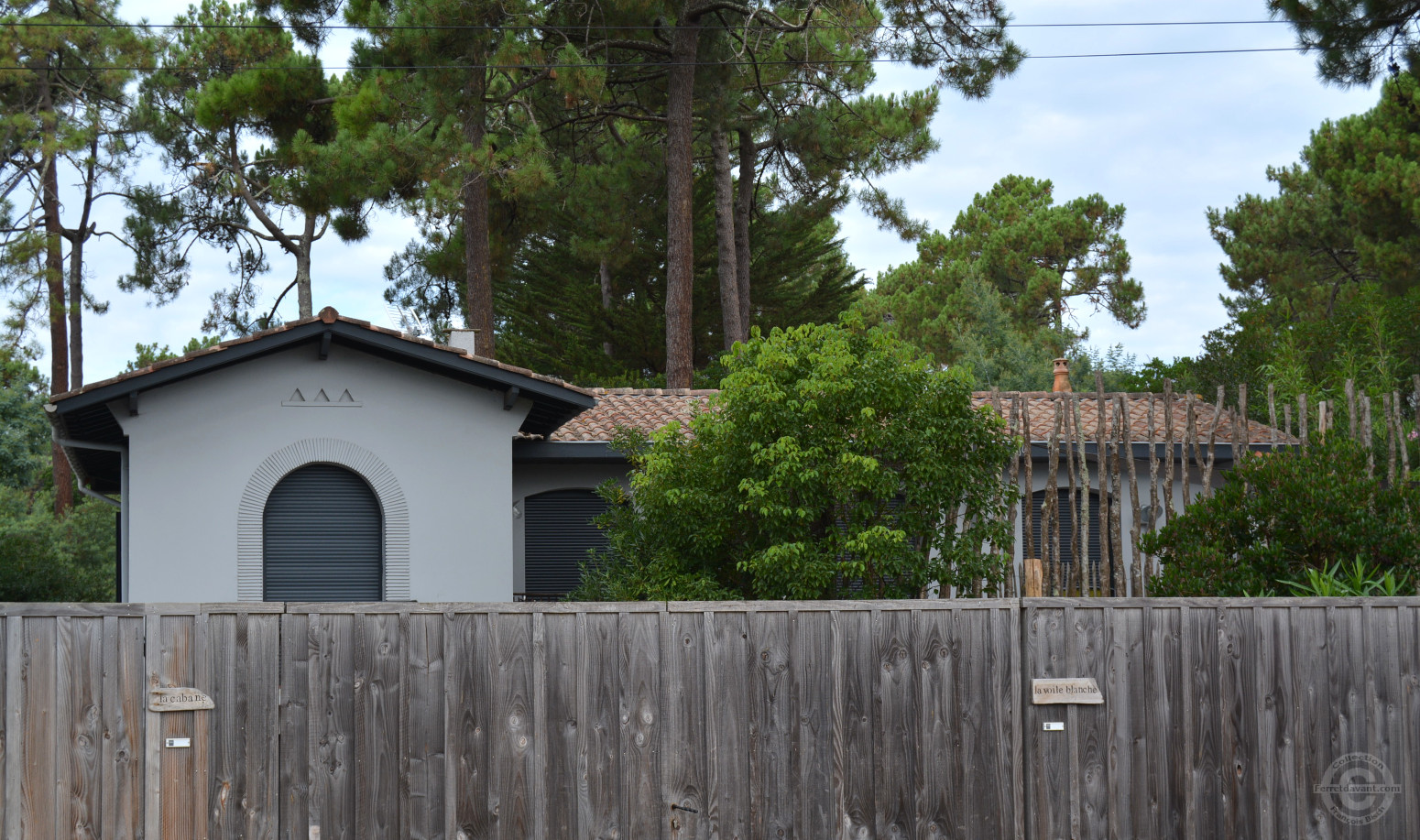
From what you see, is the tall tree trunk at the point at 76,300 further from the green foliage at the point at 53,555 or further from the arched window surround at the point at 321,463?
the arched window surround at the point at 321,463

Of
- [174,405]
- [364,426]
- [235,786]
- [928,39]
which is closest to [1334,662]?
[235,786]

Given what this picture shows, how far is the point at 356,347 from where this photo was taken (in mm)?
12844

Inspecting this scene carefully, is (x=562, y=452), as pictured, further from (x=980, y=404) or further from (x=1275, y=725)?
(x=1275, y=725)

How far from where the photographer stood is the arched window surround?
12.7m

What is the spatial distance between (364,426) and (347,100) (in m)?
11.1

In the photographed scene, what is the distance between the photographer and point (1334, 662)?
6496 mm

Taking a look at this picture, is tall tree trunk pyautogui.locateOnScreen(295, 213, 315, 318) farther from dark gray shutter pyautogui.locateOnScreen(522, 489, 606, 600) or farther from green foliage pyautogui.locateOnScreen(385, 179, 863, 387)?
dark gray shutter pyautogui.locateOnScreen(522, 489, 606, 600)

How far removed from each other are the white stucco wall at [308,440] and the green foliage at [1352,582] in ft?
26.7

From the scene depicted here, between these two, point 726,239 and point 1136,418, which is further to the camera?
point 726,239

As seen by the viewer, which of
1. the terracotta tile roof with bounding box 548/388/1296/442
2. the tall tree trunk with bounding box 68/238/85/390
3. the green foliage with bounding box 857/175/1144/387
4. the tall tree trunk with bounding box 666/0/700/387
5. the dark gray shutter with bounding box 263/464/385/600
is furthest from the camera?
the green foliage with bounding box 857/175/1144/387

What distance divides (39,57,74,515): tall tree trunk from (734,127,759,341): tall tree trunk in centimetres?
1774

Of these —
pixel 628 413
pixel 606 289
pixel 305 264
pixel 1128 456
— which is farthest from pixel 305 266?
pixel 1128 456

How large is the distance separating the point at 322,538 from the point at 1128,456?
8465 millimetres

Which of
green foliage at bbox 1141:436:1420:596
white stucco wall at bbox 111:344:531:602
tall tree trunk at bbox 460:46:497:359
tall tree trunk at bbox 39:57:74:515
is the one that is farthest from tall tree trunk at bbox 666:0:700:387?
Result: tall tree trunk at bbox 39:57:74:515
